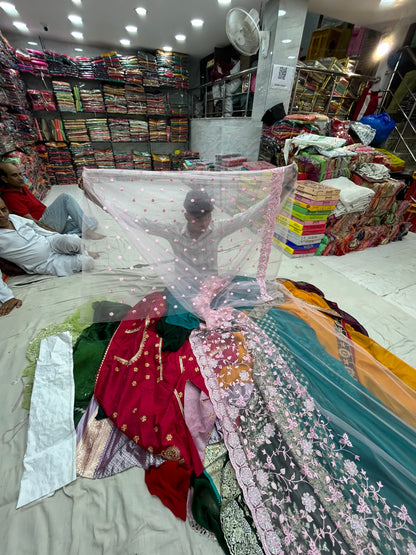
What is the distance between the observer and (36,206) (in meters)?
2.32

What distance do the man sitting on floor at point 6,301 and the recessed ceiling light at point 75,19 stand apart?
3.46 metres

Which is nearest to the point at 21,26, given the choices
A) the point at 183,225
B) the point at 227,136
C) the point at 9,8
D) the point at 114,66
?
the point at 9,8

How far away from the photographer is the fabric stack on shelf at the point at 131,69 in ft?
13.3

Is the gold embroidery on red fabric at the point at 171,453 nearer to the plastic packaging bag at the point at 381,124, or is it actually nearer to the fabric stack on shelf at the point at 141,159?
the plastic packaging bag at the point at 381,124

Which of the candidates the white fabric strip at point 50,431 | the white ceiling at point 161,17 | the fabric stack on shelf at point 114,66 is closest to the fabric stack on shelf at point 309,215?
the white fabric strip at point 50,431

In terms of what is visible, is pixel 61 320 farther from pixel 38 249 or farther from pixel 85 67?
pixel 85 67

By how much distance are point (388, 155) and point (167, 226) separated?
10.8 feet

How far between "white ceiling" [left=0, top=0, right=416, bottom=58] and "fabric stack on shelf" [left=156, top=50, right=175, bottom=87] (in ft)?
1.47

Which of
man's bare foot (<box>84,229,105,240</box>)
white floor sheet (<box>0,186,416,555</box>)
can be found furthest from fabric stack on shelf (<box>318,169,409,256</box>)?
man's bare foot (<box>84,229,105,240</box>)

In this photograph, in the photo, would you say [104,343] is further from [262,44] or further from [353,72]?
[353,72]

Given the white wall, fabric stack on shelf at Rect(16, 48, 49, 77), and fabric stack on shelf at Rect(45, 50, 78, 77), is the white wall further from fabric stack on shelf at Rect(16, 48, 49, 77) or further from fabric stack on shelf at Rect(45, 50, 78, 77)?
fabric stack on shelf at Rect(16, 48, 49, 77)

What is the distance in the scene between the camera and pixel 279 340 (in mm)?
1119

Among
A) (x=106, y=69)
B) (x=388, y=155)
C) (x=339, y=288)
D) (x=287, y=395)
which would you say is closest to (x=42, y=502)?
(x=287, y=395)

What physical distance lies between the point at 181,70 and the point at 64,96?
2.10m
